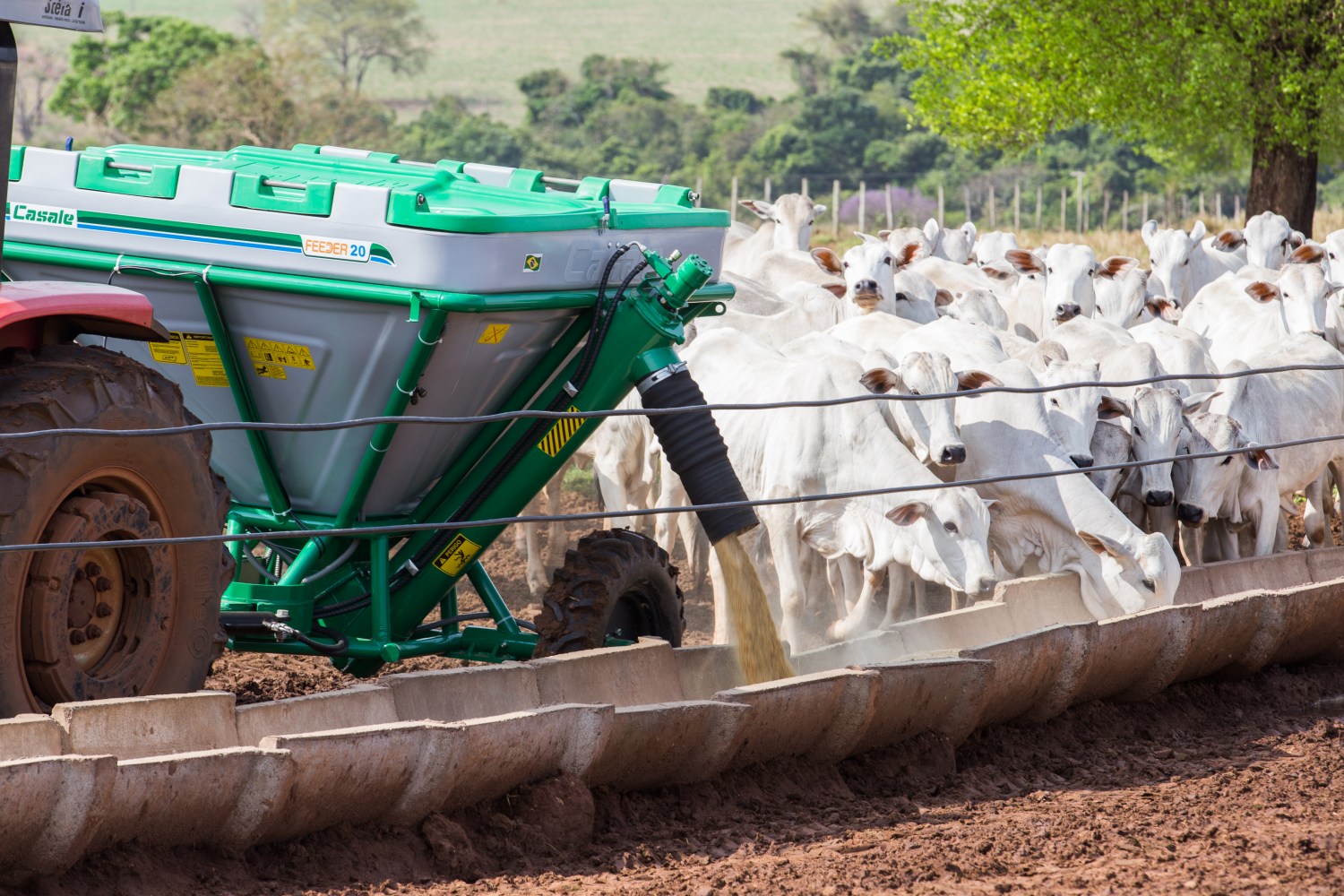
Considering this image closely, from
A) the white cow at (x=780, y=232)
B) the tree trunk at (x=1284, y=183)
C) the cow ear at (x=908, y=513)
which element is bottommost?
the cow ear at (x=908, y=513)

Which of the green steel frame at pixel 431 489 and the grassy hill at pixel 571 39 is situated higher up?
the grassy hill at pixel 571 39

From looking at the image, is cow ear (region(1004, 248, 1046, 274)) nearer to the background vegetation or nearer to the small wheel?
the background vegetation

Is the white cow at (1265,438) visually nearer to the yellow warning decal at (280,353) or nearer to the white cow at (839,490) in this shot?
the white cow at (839,490)

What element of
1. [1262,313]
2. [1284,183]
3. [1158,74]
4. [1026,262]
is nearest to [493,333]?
[1262,313]

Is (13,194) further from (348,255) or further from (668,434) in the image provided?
(668,434)

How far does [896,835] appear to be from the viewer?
499 centimetres

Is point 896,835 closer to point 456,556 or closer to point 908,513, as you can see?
point 456,556

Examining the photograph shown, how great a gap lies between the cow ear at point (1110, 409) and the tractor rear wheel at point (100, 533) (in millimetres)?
6081

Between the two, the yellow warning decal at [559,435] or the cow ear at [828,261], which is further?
the cow ear at [828,261]

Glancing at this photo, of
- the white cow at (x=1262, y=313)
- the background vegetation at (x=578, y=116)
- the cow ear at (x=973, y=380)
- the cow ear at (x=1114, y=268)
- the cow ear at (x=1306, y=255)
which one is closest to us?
the cow ear at (x=973, y=380)

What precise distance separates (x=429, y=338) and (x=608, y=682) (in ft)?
4.55

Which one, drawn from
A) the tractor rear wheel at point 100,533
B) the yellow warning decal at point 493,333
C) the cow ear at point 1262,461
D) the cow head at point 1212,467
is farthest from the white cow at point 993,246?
the tractor rear wheel at point 100,533

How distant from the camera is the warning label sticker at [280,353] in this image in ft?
19.6

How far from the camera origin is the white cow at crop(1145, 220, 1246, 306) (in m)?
17.3
